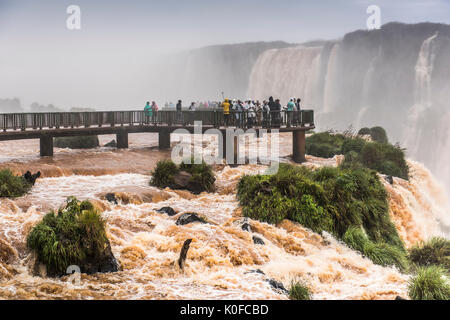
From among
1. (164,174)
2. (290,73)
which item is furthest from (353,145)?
(290,73)

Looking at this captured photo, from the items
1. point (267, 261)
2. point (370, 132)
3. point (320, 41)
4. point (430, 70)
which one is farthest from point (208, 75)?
point (267, 261)

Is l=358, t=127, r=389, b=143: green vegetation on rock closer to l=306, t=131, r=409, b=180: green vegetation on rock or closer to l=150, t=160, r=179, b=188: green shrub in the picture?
l=306, t=131, r=409, b=180: green vegetation on rock

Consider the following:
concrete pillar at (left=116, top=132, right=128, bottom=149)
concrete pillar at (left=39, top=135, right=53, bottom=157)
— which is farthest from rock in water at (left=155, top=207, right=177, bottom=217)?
concrete pillar at (left=116, top=132, right=128, bottom=149)

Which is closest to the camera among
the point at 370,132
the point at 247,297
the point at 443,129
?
the point at 247,297

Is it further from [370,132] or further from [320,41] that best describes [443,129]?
[320,41]

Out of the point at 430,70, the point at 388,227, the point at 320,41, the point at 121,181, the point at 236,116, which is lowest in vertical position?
the point at 388,227

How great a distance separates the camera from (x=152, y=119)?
107 ft

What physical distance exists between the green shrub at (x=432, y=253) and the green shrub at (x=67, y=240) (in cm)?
996

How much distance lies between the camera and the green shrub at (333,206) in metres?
15.9

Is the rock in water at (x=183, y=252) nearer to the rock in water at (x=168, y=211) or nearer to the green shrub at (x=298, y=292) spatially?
the green shrub at (x=298, y=292)

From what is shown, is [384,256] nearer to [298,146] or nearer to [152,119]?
[298,146]

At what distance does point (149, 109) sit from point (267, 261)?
67.2 ft

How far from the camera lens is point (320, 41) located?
332ft

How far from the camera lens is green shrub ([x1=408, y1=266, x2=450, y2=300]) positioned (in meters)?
11.8
